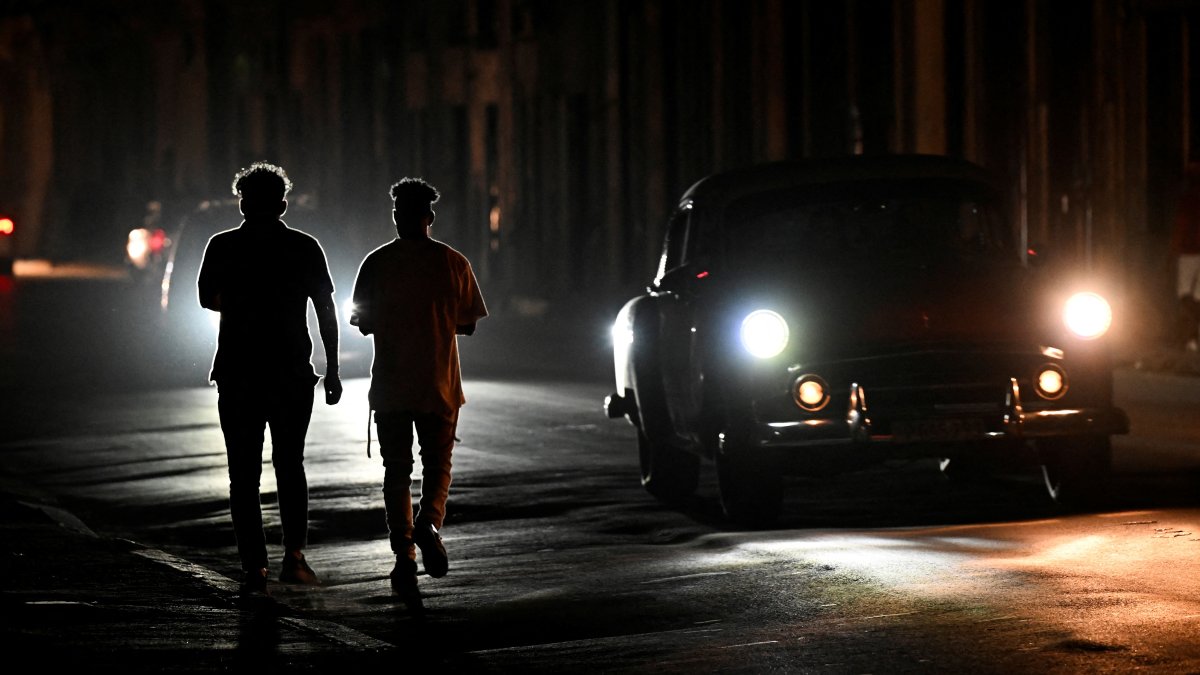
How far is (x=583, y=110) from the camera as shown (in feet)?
134

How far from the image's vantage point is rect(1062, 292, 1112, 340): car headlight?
12.0 meters

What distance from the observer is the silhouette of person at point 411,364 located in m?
10.3

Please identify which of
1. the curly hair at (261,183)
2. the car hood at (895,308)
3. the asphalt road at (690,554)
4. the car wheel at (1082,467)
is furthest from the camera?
the car wheel at (1082,467)

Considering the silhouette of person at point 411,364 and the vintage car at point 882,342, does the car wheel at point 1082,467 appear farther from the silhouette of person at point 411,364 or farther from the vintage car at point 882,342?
the silhouette of person at point 411,364

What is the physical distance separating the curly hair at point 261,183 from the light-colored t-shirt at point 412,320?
1.56 ft

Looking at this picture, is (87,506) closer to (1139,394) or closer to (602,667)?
(602,667)

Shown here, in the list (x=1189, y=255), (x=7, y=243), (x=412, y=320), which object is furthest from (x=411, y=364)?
(x=7, y=243)

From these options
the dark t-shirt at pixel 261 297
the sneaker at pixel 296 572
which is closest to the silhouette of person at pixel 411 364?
the dark t-shirt at pixel 261 297

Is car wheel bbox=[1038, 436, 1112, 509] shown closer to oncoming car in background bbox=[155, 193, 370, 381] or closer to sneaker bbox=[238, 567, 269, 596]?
sneaker bbox=[238, 567, 269, 596]

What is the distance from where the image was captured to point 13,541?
1194 cm

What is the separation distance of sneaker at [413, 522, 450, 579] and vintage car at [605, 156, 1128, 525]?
2.10m

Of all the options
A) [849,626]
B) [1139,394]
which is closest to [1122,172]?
[1139,394]

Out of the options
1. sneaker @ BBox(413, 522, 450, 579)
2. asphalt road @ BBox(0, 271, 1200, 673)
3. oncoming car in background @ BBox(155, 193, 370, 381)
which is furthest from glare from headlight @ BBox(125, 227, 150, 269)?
sneaker @ BBox(413, 522, 450, 579)

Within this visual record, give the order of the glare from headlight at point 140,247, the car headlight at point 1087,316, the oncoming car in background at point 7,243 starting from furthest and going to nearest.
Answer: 1. the oncoming car in background at point 7,243
2. the glare from headlight at point 140,247
3. the car headlight at point 1087,316
